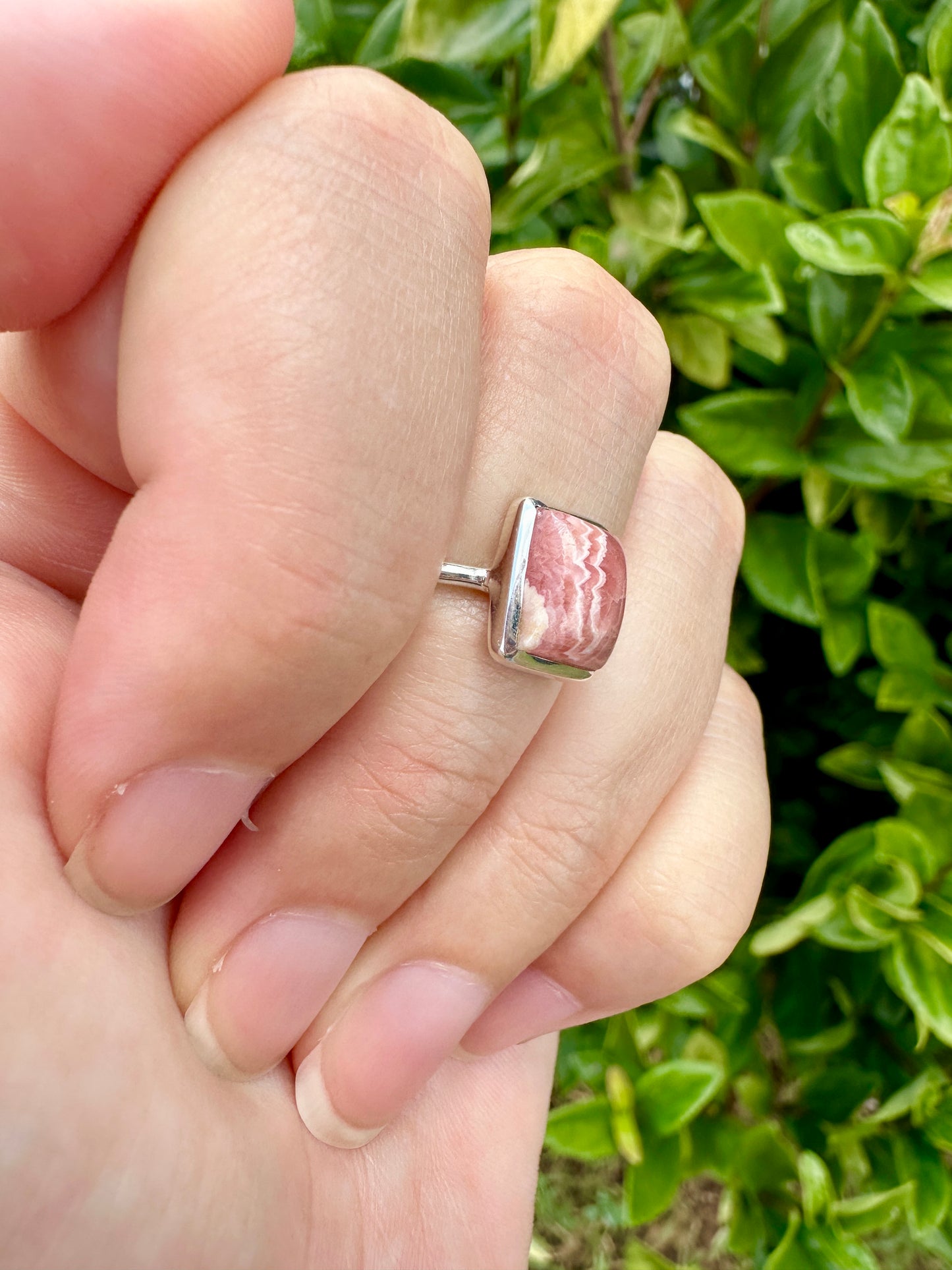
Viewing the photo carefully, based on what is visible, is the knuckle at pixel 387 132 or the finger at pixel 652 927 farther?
the finger at pixel 652 927

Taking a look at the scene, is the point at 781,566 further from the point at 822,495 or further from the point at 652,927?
the point at 652,927

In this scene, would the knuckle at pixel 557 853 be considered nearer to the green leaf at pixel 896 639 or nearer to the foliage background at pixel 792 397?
the foliage background at pixel 792 397

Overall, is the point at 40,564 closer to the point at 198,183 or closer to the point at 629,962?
the point at 198,183

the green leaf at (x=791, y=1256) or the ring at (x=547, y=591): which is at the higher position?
the ring at (x=547, y=591)

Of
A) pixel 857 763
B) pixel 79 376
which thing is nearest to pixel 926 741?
pixel 857 763

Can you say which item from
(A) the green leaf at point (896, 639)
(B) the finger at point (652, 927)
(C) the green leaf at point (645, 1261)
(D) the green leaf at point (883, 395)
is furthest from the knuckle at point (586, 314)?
(C) the green leaf at point (645, 1261)

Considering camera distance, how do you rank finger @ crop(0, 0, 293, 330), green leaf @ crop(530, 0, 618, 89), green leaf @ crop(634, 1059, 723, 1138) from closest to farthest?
finger @ crop(0, 0, 293, 330), green leaf @ crop(530, 0, 618, 89), green leaf @ crop(634, 1059, 723, 1138)

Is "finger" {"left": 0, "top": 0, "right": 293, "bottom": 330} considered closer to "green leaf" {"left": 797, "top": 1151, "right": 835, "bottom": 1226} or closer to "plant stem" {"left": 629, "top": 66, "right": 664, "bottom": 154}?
"plant stem" {"left": 629, "top": 66, "right": 664, "bottom": 154}

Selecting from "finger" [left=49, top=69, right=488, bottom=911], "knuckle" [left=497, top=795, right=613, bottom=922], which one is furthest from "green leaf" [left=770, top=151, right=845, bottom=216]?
"knuckle" [left=497, top=795, right=613, bottom=922]
